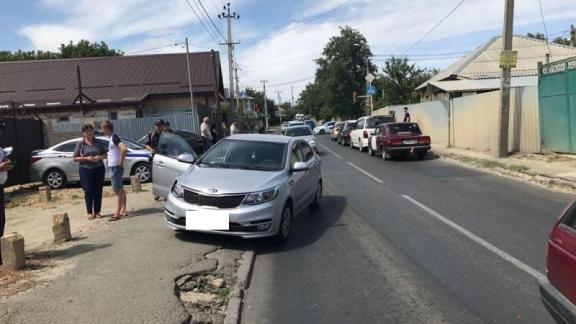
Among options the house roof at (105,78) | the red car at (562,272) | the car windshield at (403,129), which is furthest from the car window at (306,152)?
the house roof at (105,78)

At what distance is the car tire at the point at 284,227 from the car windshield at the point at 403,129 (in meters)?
14.3

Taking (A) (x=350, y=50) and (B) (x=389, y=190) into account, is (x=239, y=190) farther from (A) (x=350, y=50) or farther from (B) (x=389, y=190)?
(A) (x=350, y=50)

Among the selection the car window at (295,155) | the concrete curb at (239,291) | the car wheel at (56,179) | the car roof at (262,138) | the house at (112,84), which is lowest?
the concrete curb at (239,291)

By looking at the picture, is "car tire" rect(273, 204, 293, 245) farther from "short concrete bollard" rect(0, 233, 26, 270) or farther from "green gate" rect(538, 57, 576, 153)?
"green gate" rect(538, 57, 576, 153)

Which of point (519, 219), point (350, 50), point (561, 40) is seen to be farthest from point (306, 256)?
point (350, 50)

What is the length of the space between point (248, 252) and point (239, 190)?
83 cm

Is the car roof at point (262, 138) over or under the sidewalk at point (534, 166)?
over

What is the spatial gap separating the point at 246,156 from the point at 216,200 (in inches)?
59.4

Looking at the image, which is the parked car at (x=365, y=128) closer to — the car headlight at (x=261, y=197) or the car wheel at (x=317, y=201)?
the car wheel at (x=317, y=201)

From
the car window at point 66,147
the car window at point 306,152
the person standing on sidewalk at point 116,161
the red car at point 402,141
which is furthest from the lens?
the red car at point 402,141

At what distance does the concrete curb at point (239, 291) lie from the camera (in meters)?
4.96

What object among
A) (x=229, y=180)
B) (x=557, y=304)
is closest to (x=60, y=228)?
(x=229, y=180)

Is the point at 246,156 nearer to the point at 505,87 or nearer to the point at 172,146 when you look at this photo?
the point at 172,146

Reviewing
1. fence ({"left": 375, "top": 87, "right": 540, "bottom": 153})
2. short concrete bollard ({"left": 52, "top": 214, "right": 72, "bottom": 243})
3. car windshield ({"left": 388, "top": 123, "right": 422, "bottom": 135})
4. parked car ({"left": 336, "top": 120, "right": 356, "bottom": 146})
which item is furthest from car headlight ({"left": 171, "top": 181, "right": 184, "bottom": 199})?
parked car ({"left": 336, "top": 120, "right": 356, "bottom": 146})
